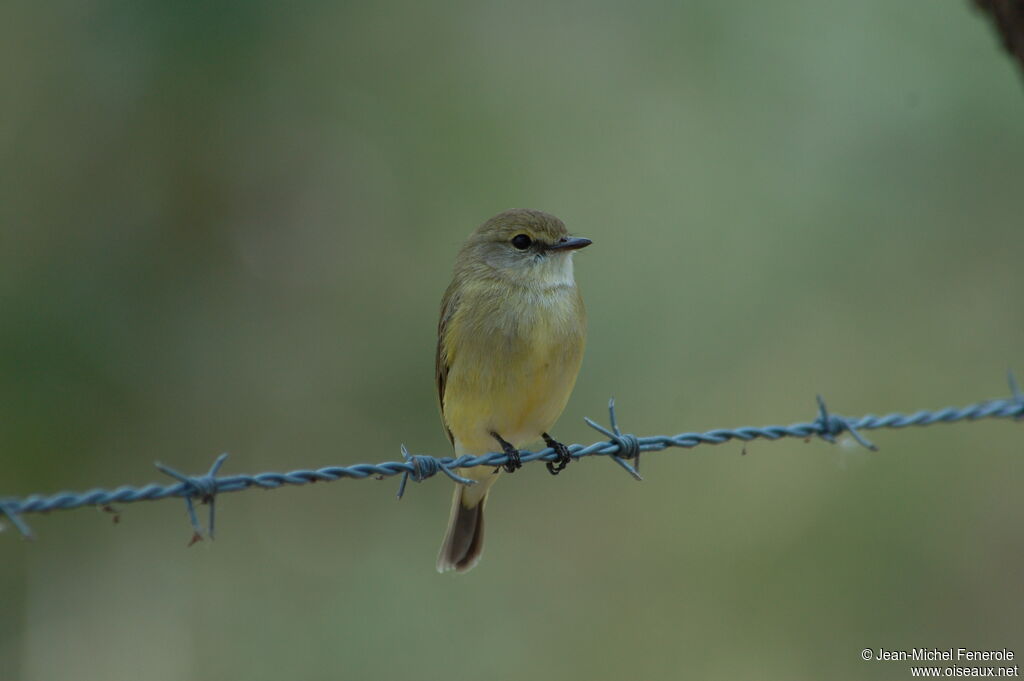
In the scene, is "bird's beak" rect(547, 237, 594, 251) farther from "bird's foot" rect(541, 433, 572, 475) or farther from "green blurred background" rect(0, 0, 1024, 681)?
"green blurred background" rect(0, 0, 1024, 681)

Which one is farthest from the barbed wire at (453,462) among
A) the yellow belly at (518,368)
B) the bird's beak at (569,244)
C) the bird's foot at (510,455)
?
the bird's beak at (569,244)

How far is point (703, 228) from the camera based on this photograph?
8125 millimetres

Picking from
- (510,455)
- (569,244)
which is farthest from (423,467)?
(569,244)

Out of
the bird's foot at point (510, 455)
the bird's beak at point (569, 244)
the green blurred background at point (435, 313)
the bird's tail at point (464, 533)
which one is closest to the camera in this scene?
the bird's foot at point (510, 455)

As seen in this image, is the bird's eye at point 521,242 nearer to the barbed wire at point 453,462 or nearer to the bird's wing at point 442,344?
the bird's wing at point 442,344

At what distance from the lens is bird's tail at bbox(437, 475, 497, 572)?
18.1ft

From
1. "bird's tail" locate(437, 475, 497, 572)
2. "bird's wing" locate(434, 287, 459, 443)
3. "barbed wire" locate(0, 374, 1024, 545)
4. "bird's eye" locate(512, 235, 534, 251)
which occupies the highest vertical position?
"bird's eye" locate(512, 235, 534, 251)

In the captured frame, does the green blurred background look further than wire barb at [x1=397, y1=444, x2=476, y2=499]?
Yes

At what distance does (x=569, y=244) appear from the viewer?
526 centimetres

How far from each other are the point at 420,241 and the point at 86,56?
8.76 ft

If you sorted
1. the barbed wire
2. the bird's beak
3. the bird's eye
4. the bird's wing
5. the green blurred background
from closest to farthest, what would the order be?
1. the barbed wire
2. the bird's wing
3. the bird's beak
4. the bird's eye
5. the green blurred background

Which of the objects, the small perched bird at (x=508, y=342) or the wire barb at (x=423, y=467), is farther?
the small perched bird at (x=508, y=342)

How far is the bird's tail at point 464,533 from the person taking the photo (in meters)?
5.52

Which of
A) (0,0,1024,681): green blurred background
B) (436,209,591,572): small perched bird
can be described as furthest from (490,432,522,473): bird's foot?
(0,0,1024,681): green blurred background
